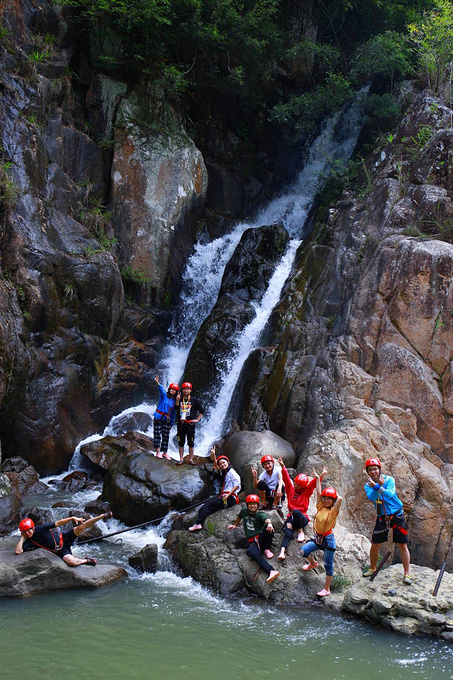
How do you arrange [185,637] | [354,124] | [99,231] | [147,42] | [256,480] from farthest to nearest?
[354,124] < [147,42] < [99,231] < [256,480] < [185,637]

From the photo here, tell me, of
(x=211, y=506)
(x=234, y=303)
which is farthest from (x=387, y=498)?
(x=234, y=303)

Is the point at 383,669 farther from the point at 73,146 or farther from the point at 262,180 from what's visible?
the point at 262,180

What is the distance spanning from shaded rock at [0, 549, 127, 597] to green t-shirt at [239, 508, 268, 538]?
2.08 metres

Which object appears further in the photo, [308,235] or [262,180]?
[262,180]

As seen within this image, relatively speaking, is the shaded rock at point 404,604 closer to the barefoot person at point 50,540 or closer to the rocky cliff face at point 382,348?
the rocky cliff face at point 382,348

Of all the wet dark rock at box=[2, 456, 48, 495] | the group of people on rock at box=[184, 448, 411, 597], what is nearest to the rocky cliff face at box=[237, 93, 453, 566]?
the group of people on rock at box=[184, 448, 411, 597]

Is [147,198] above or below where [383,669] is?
above

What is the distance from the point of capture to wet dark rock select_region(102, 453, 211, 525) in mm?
10062

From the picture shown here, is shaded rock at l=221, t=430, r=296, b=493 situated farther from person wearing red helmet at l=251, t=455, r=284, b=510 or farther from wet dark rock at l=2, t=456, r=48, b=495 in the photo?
wet dark rock at l=2, t=456, r=48, b=495

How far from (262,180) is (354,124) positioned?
3848 mm

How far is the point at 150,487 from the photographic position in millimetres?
10234

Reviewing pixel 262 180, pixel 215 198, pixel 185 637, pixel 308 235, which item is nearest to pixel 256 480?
pixel 185 637

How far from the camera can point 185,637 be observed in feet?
20.3

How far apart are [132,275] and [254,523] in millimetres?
10235
